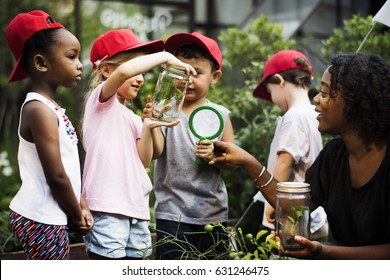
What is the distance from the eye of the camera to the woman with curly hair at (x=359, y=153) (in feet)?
7.18

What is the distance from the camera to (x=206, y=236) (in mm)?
2945

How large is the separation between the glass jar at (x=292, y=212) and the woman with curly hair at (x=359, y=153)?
0.49 feet

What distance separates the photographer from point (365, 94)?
220 cm

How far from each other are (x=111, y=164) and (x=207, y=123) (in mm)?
442

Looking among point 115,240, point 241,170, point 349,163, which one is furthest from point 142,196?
point 241,170

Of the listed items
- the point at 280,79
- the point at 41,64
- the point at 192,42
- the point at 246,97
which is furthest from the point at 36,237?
the point at 246,97

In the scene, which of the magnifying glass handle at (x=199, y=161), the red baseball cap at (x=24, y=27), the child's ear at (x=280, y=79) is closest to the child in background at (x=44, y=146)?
the red baseball cap at (x=24, y=27)

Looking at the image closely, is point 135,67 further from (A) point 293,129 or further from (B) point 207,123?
(A) point 293,129

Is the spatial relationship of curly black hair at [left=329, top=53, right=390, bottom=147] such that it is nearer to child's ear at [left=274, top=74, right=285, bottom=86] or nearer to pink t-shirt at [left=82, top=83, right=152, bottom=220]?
pink t-shirt at [left=82, top=83, right=152, bottom=220]

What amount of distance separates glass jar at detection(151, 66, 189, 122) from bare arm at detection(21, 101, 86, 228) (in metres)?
0.46

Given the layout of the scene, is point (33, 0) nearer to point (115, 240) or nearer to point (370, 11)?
point (370, 11)

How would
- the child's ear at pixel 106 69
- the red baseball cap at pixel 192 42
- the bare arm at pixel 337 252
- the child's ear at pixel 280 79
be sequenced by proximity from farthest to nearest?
1. the child's ear at pixel 280 79
2. the red baseball cap at pixel 192 42
3. the child's ear at pixel 106 69
4. the bare arm at pixel 337 252

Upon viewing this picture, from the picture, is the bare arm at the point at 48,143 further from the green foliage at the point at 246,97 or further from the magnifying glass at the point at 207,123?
the green foliage at the point at 246,97
